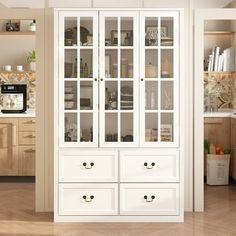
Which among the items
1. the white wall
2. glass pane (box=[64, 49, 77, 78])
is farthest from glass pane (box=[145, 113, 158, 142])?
the white wall

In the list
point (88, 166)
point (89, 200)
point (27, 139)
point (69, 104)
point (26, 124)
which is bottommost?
point (89, 200)

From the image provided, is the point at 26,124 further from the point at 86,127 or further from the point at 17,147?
the point at 86,127

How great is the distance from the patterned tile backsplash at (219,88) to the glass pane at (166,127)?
2.75 metres

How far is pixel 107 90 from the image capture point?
478cm

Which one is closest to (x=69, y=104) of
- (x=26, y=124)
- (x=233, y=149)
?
(x=26, y=124)

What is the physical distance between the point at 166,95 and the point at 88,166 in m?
0.93

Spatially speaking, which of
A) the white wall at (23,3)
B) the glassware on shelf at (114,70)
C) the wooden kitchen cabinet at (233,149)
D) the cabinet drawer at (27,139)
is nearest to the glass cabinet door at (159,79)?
the glassware on shelf at (114,70)

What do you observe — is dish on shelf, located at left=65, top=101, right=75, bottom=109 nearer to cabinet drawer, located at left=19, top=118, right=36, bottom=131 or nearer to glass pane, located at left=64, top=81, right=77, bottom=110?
glass pane, located at left=64, top=81, right=77, bottom=110

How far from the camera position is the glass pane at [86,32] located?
4.75 metres

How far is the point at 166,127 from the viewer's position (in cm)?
477

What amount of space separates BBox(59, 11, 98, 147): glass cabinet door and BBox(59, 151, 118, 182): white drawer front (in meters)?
0.10

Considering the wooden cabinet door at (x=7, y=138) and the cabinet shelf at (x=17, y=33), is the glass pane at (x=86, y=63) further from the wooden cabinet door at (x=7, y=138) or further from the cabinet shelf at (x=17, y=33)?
the cabinet shelf at (x=17, y=33)

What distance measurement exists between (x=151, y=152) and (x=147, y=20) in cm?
116

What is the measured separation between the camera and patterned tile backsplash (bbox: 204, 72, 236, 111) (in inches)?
293
